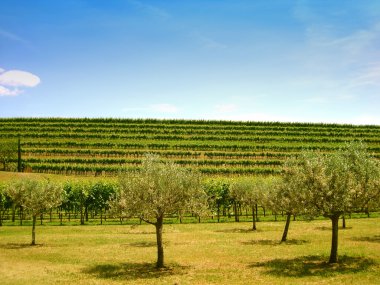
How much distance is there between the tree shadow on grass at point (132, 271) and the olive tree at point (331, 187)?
40.7 ft

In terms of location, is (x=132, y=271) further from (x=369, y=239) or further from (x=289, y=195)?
(x=369, y=239)

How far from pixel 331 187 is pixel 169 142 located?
100.0 metres

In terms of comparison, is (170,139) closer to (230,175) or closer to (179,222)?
(230,175)

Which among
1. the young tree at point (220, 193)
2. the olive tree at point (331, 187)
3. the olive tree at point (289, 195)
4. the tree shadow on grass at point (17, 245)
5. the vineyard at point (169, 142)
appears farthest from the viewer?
the vineyard at point (169, 142)

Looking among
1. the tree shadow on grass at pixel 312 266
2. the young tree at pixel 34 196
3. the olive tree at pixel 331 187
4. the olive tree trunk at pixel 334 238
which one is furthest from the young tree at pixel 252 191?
the young tree at pixel 34 196

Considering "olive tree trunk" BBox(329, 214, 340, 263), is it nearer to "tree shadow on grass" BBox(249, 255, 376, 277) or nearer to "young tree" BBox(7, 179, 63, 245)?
"tree shadow on grass" BBox(249, 255, 376, 277)

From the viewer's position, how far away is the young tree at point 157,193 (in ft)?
104

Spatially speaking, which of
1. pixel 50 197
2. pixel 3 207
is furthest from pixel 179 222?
pixel 3 207

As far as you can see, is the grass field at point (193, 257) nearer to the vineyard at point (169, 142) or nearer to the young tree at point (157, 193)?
the young tree at point (157, 193)

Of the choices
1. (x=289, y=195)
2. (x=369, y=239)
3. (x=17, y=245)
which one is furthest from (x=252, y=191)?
(x=17, y=245)

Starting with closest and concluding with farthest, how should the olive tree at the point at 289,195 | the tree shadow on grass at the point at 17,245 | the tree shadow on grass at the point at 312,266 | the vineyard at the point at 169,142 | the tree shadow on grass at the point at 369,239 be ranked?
1. the tree shadow on grass at the point at 312,266
2. the olive tree at the point at 289,195
3. the tree shadow on grass at the point at 17,245
4. the tree shadow on grass at the point at 369,239
5. the vineyard at the point at 169,142

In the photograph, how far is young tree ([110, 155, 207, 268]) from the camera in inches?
1250

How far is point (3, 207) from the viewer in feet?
240

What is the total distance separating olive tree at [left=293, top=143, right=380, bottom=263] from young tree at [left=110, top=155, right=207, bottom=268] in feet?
29.7
